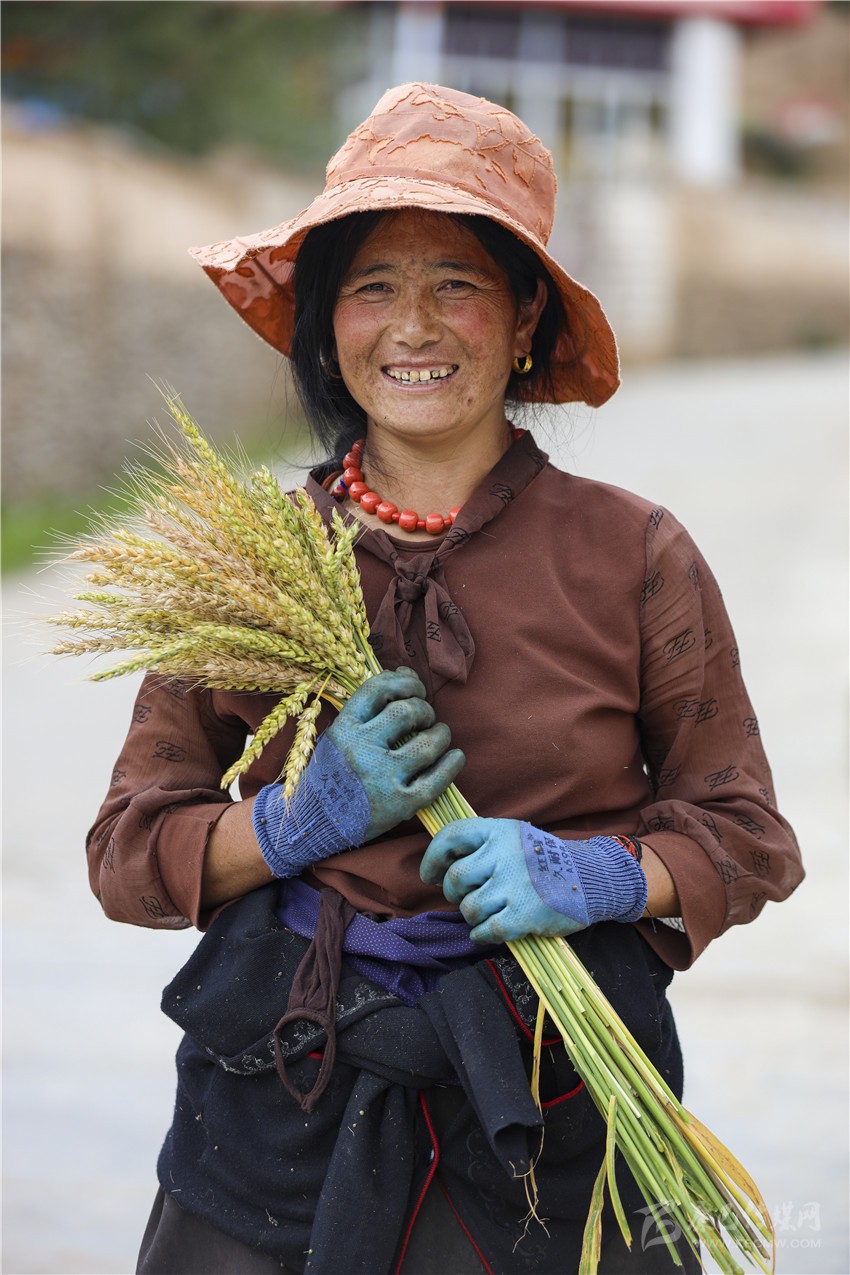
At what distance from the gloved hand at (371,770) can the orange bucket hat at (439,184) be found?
61cm

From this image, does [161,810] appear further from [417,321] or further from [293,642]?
[417,321]

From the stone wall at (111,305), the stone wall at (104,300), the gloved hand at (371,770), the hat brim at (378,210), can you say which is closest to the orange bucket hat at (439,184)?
the hat brim at (378,210)

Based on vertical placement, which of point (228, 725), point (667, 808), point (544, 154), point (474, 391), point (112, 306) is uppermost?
point (112, 306)

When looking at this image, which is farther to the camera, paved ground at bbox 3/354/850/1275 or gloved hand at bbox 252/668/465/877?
paved ground at bbox 3/354/850/1275

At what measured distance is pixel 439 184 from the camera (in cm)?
193

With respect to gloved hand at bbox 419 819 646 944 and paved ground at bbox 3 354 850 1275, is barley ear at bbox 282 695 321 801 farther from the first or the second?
paved ground at bbox 3 354 850 1275

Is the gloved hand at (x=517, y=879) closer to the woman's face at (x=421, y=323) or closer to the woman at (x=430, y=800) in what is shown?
the woman at (x=430, y=800)

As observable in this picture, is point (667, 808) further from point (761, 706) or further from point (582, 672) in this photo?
point (761, 706)

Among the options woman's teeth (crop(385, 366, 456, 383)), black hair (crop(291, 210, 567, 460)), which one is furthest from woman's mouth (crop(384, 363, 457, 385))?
black hair (crop(291, 210, 567, 460))

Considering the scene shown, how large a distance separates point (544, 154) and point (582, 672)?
2.48 feet

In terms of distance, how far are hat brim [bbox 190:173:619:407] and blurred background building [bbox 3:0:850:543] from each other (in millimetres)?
115

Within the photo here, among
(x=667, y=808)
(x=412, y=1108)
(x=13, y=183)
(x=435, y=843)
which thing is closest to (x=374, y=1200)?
(x=412, y=1108)

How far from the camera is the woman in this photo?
1834 millimetres

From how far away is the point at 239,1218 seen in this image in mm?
1918
